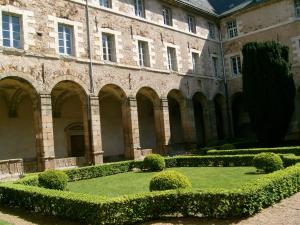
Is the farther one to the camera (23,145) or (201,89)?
(201,89)

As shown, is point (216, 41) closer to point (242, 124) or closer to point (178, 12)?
point (178, 12)

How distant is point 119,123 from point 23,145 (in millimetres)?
6714

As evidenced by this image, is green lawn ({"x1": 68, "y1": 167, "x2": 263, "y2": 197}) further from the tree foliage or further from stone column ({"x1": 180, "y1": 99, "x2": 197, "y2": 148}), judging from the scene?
stone column ({"x1": 180, "y1": 99, "x2": 197, "y2": 148})

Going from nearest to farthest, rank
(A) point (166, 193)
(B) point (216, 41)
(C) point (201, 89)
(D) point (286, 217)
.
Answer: (D) point (286, 217) → (A) point (166, 193) → (C) point (201, 89) → (B) point (216, 41)

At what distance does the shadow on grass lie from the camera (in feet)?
24.7

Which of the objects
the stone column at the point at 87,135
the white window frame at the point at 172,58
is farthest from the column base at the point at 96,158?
the white window frame at the point at 172,58

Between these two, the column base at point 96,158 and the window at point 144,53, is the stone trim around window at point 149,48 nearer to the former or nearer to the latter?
the window at point 144,53

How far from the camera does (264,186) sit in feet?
24.5

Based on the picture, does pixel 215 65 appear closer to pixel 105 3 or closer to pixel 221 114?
pixel 221 114

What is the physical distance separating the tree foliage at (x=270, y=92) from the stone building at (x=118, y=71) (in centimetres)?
388

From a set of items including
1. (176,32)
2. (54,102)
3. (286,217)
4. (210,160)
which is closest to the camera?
(286,217)

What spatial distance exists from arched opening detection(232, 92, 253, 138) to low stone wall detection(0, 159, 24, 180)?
1651 cm

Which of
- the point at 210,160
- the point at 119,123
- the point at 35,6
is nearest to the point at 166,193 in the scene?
the point at 210,160

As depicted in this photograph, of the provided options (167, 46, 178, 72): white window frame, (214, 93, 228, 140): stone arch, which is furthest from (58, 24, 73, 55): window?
(214, 93, 228, 140): stone arch
